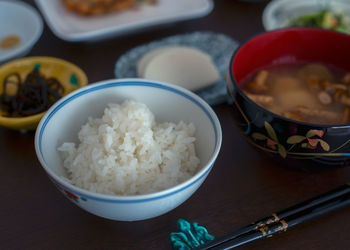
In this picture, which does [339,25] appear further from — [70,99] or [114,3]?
[70,99]

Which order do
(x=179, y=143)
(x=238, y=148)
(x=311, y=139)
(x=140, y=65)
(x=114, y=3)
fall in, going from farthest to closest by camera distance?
(x=114, y=3)
(x=140, y=65)
(x=238, y=148)
(x=179, y=143)
(x=311, y=139)

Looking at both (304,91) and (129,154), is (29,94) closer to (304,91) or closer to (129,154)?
(129,154)

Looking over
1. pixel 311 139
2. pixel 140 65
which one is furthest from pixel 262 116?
pixel 140 65

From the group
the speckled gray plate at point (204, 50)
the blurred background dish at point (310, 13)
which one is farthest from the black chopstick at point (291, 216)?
the blurred background dish at point (310, 13)

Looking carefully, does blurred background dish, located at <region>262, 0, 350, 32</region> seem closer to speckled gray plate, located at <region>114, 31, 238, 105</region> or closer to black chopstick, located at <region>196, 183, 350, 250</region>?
speckled gray plate, located at <region>114, 31, 238, 105</region>

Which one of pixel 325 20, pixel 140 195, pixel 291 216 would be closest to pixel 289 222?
pixel 291 216
